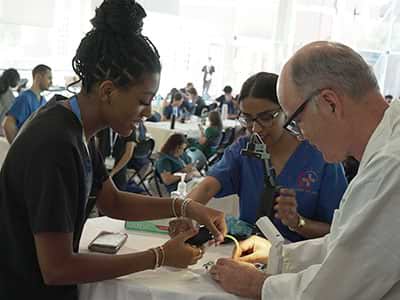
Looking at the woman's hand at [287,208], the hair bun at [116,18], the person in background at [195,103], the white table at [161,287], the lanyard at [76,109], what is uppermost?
the hair bun at [116,18]

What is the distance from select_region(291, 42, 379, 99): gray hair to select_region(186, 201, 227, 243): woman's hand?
512 millimetres

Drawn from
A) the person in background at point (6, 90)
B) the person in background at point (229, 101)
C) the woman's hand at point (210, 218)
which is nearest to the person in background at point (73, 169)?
the woman's hand at point (210, 218)

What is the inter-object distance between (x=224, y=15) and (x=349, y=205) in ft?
24.8

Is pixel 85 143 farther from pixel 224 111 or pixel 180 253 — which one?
pixel 224 111

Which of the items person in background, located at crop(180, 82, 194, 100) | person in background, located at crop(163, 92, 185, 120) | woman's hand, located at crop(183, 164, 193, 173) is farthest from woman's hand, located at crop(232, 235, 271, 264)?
person in background, located at crop(180, 82, 194, 100)

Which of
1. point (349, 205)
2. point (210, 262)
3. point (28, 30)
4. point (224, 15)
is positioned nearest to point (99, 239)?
point (210, 262)

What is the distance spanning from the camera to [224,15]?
813 centimetres

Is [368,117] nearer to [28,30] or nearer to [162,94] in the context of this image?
[28,30]

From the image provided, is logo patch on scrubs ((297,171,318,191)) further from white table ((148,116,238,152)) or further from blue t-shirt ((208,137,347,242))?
white table ((148,116,238,152))

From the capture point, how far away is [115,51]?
1162mm

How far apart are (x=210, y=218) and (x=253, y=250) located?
149 millimetres

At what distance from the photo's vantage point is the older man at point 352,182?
85cm

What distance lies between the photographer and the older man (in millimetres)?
846

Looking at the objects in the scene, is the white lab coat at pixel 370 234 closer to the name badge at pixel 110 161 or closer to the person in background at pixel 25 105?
the name badge at pixel 110 161
